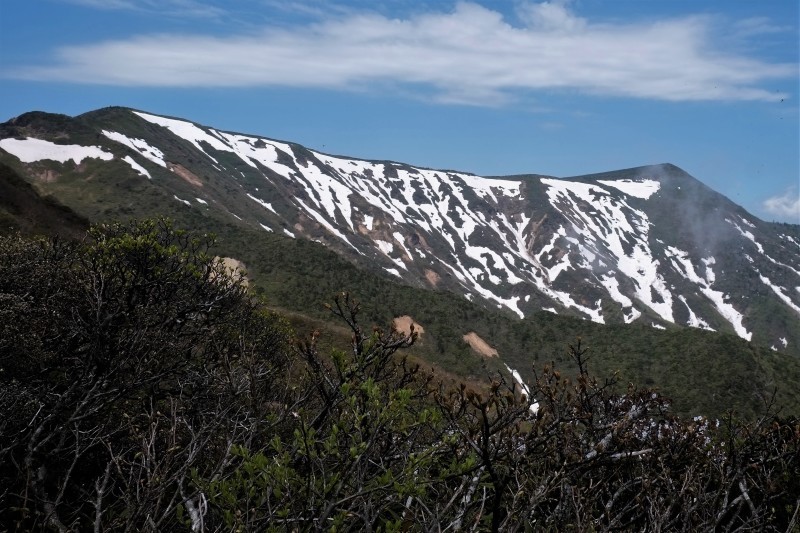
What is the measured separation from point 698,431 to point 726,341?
8464 cm

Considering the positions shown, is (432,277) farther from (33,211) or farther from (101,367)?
(101,367)

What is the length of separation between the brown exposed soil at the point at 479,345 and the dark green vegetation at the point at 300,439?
61.1 m

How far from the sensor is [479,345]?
283 ft

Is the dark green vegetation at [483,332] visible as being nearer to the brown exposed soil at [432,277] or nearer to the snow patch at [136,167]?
the snow patch at [136,167]

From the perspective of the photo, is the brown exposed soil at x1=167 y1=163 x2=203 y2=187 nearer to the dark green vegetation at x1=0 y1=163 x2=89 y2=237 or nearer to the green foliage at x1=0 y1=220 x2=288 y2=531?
the dark green vegetation at x1=0 y1=163 x2=89 y2=237

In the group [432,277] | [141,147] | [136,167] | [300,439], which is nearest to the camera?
[300,439]

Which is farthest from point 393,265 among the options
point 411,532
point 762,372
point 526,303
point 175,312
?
point 411,532

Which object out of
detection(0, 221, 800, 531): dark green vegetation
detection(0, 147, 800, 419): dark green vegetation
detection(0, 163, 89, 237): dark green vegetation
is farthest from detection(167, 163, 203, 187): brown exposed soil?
detection(0, 221, 800, 531): dark green vegetation

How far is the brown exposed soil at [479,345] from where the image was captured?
84812 mm

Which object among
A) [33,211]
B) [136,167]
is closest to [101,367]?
[33,211]

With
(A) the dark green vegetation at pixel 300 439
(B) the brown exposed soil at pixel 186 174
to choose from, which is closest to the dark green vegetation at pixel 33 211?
(A) the dark green vegetation at pixel 300 439

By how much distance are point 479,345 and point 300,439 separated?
8163 centimetres

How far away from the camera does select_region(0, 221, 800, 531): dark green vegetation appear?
6703mm

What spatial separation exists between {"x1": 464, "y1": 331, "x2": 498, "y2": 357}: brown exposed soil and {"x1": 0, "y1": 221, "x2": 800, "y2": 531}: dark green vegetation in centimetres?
6115
